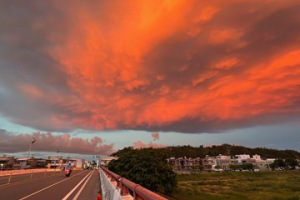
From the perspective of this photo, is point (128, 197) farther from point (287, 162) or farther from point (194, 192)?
point (287, 162)

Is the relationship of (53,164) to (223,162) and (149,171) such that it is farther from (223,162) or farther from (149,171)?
(149,171)

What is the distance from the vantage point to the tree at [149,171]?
96.7ft

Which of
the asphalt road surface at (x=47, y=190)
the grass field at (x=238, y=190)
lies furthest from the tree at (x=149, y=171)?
the grass field at (x=238, y=190)

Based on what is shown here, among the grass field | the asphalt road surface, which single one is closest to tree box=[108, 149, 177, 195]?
the asphalt road surface

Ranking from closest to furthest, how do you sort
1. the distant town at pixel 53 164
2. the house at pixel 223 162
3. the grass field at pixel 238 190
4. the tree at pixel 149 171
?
the tree at pixel 149 171 < the grass field at pixel 238 190 < the distant town at pixel 53 164 < the house at pixel 223 162

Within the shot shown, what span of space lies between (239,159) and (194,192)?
128 meters

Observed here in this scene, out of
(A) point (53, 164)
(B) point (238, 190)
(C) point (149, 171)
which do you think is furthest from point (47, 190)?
(A) point (53, 164)

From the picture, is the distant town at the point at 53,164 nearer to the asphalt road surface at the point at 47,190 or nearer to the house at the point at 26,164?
the house at the point at 26,164

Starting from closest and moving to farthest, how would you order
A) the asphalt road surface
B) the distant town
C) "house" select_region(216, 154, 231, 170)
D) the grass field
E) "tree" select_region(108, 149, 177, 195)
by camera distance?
1. the asphalt road surface
2. "tree" select_region(108, 149, 177, 195)
3. the grass field
4. the distant town
5. "house" select_region(216, 154, 231, 170)

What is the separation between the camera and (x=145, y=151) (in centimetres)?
3416

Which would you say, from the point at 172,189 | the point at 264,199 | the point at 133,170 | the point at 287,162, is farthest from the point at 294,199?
the point at 287,162

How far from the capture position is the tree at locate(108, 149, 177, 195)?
29484 millimetres

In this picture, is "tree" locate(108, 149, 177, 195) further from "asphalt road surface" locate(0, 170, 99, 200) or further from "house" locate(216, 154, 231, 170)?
"house" locate(216, 154, 231, 170)

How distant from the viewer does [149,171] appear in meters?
30.3
